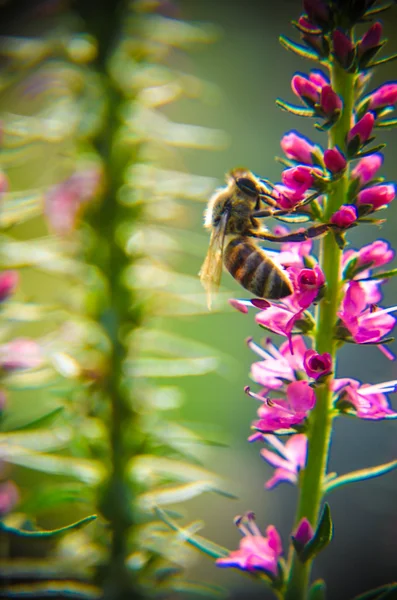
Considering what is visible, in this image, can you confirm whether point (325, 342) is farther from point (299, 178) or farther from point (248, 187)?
point (248, 187)

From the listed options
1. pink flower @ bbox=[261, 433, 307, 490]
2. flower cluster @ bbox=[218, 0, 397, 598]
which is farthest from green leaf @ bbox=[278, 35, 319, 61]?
pink flower @ bbox=[261, 433, 307, 490]

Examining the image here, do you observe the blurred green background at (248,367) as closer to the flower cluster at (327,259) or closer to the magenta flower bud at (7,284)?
the magenta flower bud at (7,284)

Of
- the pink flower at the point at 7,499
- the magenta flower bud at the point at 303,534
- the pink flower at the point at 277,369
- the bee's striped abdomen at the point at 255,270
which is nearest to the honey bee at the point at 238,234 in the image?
the bee's striped abdomen at the point at 255,270

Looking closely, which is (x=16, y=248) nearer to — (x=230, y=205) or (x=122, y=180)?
(x=122, y=180)

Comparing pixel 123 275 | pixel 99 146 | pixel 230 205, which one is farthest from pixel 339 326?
pixel 99 146

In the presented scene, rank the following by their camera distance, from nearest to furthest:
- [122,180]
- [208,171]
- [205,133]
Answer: [122,180]
[205,133]
[208,171]

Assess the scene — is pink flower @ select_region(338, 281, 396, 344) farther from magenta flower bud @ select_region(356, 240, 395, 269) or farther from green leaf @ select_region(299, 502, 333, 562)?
green leaf @ select_region(299, 502, 333, 562)
